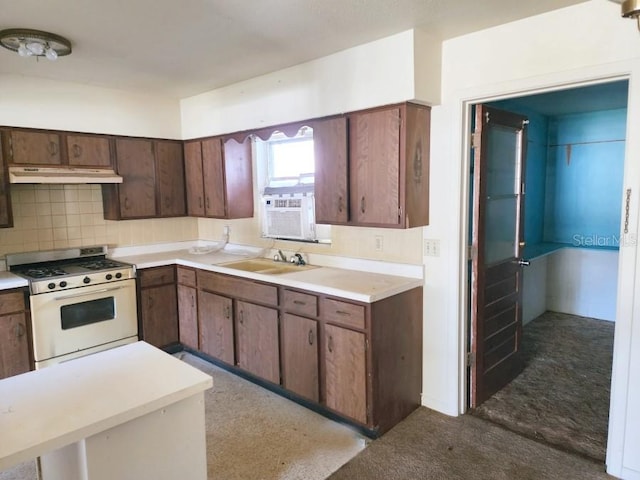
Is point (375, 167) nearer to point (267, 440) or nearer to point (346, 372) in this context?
point (346, 372)

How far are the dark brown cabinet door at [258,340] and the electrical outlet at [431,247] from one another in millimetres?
1129

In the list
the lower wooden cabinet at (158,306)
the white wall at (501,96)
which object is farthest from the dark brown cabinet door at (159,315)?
the white wall at (501,96)

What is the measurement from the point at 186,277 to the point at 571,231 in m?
4.51

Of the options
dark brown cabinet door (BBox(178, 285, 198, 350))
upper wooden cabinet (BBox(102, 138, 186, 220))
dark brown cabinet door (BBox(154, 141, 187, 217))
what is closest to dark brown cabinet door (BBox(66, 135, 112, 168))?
upper wooden cabinet (BBox(102, 138, 186, 220))

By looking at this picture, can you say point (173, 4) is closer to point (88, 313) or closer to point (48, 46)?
point (48, 46)

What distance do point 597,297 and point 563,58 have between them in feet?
11.9

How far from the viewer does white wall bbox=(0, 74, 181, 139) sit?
336 centimetres

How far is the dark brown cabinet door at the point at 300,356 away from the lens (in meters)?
Answer: 2.87

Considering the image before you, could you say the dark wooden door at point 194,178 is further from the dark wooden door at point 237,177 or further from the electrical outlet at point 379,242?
the electrical outlet at point 379,242

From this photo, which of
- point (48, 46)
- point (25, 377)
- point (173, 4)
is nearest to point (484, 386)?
point (25, 377)

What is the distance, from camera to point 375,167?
277cm

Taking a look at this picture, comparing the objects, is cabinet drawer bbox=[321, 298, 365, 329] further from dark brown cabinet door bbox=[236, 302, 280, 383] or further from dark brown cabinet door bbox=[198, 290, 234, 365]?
dark brown cabinet door bbox=[198, 290, 234, 365]

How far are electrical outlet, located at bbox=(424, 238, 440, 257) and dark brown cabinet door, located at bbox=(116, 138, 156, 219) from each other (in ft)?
8.52

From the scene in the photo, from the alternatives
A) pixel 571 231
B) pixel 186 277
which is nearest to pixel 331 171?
pixel 186 277
